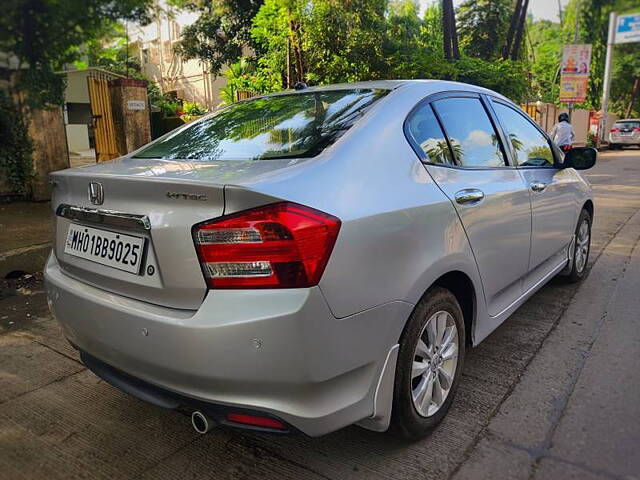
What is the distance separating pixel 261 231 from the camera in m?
1.65

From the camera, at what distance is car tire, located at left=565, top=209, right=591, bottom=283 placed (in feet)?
14.1

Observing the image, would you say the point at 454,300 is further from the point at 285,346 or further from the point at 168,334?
the point at 168,334

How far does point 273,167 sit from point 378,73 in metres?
8.69

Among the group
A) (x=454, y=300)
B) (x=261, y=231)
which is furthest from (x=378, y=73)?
(x=261, y=231)

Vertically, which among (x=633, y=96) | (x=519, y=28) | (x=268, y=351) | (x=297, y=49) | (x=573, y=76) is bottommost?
(x=268, y=351)

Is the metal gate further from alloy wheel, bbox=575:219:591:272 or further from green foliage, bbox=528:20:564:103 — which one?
green foliage, bbox=528:20:564:103

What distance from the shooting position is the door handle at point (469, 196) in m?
2.35

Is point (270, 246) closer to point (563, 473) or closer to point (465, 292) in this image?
point (465, 292)

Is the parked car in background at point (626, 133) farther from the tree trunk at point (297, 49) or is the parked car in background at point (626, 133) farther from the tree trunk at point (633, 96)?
the tree trunk at point (297, 49)

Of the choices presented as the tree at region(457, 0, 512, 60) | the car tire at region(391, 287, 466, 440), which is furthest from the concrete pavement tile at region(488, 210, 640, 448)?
the tree at region(457, 0, 512, 60)

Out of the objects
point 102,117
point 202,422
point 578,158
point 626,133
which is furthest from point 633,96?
point 202,422

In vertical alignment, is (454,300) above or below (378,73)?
below

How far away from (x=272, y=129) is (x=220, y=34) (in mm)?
18105

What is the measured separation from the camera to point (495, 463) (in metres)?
2.12
